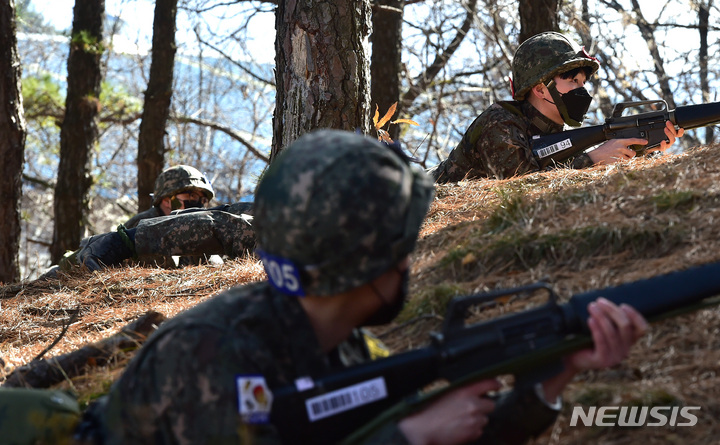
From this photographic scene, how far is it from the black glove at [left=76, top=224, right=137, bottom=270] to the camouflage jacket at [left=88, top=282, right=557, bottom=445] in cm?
503

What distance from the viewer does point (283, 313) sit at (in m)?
2.16

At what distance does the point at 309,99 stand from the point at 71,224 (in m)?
6.67

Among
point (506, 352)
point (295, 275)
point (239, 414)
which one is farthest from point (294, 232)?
point (506, 352)

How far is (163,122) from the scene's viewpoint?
12297mm

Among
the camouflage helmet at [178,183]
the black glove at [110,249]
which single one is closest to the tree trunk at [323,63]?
the black glove at [110,249]

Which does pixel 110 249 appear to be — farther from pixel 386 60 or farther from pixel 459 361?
pixel 459 361

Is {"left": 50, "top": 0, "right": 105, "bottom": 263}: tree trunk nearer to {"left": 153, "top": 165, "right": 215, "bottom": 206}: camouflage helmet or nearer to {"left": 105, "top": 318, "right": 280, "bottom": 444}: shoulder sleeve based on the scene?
{"left": 153, "top": 165, "right": 215, "bottom": 206}: camouflage helmet

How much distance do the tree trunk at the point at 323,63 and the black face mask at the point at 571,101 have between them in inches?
73.0

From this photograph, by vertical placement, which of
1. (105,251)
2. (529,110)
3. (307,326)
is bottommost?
(307,326)

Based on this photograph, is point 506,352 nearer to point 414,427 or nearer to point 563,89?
point 414,427

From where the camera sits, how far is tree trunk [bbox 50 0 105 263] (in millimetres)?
10945

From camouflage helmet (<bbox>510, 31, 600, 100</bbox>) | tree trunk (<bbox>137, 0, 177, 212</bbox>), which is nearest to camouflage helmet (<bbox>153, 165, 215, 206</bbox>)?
tree trunk (<bbox>137, 0, 177, 212</bbox>)

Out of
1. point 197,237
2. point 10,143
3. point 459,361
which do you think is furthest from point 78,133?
point 459,361

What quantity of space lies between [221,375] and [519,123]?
4940mm
